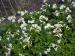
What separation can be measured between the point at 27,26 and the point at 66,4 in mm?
925

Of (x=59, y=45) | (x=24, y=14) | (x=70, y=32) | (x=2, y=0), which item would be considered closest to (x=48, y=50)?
(x=59, y=45)

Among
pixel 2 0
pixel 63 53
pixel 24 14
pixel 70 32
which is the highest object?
pixel 2 0

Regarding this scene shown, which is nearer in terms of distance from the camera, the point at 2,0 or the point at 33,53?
the point at 33,53

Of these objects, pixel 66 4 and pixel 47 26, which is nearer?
pixel 47 26

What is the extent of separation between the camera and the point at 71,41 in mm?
3863

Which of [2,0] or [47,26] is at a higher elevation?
[2,0]

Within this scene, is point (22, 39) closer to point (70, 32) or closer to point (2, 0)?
point (70, 32)

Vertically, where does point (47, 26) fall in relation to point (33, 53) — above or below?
above

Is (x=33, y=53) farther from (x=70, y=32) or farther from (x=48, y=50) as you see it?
(x=70, y=32)

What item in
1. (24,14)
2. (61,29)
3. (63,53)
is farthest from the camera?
(24,14)

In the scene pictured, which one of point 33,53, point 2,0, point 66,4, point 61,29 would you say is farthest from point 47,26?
point 2,0

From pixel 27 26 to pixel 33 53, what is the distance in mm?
469

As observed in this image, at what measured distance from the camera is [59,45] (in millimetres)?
3801

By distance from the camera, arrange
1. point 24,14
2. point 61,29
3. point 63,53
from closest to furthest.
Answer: point 63,53
point 61,29
point 24,14
